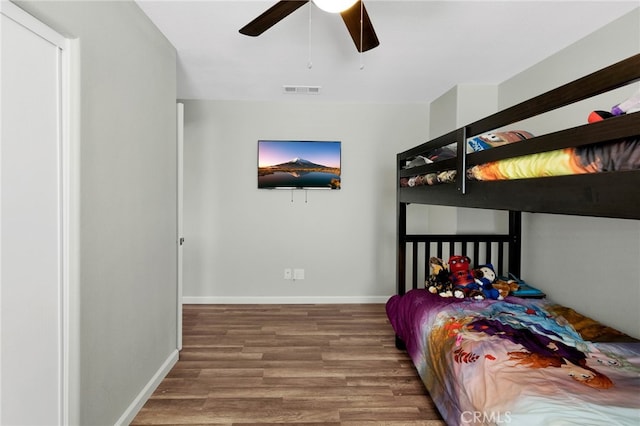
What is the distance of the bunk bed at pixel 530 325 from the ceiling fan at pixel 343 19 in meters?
0.71

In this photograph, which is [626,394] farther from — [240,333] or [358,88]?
[358,88]

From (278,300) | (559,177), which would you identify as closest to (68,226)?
(559,177)

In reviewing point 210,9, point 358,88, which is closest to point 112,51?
point 210,9

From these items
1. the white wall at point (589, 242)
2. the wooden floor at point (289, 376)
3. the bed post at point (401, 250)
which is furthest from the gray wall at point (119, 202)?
the white wall at point (589, 242)

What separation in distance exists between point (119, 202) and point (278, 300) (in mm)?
2477

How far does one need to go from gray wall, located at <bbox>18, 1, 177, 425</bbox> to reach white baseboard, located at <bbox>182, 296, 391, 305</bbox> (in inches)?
56.9

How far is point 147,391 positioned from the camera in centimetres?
211

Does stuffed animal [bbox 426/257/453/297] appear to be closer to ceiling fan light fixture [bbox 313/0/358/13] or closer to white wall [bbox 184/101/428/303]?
white wall [bbox 184/101/428/303]

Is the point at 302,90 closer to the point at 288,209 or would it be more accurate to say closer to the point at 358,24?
the point at 288,209

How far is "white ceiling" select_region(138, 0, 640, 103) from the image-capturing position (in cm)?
202

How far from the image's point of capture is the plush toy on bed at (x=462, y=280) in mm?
2551

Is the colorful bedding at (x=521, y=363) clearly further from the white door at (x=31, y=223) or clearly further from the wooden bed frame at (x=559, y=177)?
the white door at (x=31, y=223)

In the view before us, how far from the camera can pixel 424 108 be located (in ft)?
13.1

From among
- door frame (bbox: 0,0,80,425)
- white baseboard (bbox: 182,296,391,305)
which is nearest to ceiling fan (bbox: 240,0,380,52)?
door frame (bbox: 0,0,80,425)
